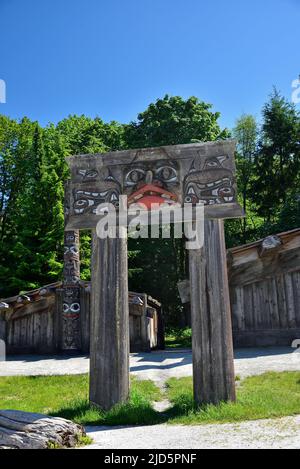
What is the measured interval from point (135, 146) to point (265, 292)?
590 inches

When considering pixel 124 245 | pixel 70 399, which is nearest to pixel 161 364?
pixel 70 399

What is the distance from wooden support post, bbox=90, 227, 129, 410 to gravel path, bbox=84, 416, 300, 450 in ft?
3.38

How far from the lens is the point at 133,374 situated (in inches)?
381

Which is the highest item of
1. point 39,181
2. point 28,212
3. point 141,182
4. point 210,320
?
point 39,181

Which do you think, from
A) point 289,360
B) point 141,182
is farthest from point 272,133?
point 141,182

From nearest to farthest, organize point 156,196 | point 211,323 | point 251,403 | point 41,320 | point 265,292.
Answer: point 251,403, point 211,323, point 156,196, point 265,292, point 41,320

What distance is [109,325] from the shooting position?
6902 millimetres

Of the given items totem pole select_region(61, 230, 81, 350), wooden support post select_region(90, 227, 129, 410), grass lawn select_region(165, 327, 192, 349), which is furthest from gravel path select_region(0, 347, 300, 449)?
grass lawn select_region(165, 327, 192, 349)

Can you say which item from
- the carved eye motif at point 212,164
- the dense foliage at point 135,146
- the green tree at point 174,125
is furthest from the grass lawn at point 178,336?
the carved eye motif at point 212,164

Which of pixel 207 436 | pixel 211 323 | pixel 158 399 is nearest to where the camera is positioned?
pixel 207 436

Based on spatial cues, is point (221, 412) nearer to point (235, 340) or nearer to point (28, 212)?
point (235, 340)

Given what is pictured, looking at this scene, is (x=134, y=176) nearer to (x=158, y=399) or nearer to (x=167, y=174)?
(x=167, y=174)

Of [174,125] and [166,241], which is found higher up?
[174,125]

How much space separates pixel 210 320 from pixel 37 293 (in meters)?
9.32
